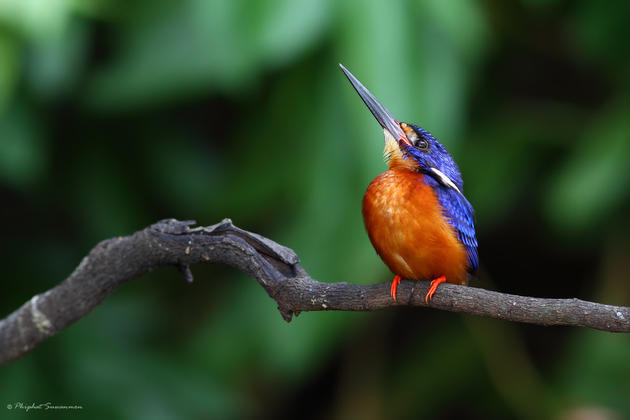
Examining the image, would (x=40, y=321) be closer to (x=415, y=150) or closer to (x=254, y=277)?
(x=254, y=277)

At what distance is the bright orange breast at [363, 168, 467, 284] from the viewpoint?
1303 millimetres

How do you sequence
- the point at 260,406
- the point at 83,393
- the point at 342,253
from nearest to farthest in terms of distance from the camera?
1. the point at 342,253
2. the point at 83,393
3. the point at 260,406

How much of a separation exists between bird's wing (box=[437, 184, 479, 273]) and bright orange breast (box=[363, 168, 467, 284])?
1cm

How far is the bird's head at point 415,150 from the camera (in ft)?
4.51

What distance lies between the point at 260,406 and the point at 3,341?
209 centimetres

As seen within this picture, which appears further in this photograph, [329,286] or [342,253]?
[342,253]

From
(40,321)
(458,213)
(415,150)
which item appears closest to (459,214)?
(458,213)

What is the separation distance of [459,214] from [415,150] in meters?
0.14

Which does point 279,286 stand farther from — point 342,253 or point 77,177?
point 77,177

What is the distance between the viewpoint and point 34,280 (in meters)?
2.93

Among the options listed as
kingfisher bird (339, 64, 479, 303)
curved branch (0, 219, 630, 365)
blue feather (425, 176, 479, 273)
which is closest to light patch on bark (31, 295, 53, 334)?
curved branch (0, 219, 630, 365)

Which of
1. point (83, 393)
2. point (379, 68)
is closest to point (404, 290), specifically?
point (379, 68)

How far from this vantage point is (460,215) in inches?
53.5

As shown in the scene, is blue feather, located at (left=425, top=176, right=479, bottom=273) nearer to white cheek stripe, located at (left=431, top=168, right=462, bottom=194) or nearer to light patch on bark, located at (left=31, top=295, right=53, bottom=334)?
white cheek stripe, located at (left=431, top=168, right=462, bottom=194)
